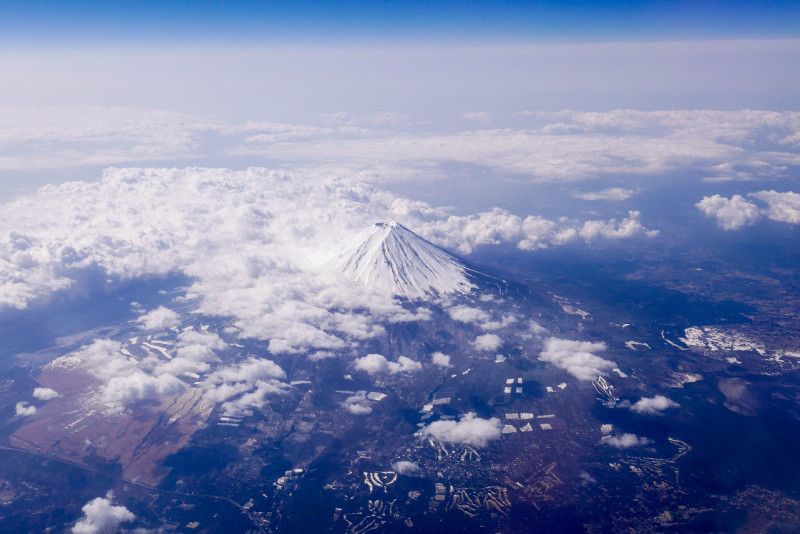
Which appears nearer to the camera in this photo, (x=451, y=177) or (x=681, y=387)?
(x=681, y=387)

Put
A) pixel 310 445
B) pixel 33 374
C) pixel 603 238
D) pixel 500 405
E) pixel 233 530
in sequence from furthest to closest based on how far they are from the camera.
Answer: pixel 603 238 → pixel 33 374 → pixel 500 405 → pixel 310 445 → pixel 233 530

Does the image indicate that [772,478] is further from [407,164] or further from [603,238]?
[407,164]

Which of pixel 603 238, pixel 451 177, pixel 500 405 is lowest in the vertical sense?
pixel 500 405

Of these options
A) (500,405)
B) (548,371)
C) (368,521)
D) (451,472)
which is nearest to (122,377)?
(368,521)

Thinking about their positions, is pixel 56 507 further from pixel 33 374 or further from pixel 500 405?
pixel 500 405

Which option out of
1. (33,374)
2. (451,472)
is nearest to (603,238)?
(451,472)

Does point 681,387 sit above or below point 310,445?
above

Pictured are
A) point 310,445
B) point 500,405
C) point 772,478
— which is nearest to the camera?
point 772,478
